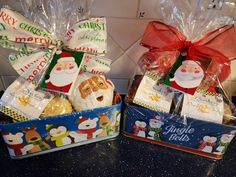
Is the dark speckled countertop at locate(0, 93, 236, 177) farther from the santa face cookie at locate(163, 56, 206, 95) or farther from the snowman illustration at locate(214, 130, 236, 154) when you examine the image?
the santa face cookie at locate(163, 56, 206, 95)

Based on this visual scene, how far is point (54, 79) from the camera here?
0.53 m

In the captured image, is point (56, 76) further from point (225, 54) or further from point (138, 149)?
point (225, 54)

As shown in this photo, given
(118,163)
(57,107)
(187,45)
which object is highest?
(187,45)

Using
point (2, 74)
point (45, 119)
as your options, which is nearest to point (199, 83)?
point (45, 119)

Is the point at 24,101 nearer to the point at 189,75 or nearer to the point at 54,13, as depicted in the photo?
the point at 54,13

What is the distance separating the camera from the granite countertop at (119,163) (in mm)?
562

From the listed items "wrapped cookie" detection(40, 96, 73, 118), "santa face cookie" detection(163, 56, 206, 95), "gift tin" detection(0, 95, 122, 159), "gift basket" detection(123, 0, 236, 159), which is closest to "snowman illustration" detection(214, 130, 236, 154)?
"gift basket" detection(123, 0, 236, 159)

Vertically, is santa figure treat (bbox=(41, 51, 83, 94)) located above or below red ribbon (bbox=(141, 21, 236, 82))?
below

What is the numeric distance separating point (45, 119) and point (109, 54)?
0.90 feet

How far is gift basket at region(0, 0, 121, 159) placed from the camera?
51 centimetres

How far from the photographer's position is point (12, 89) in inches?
21.0

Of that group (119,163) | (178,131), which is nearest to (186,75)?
(178,131)

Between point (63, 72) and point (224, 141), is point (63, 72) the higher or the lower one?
the higher one

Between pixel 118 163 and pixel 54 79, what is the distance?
9.4 inches
